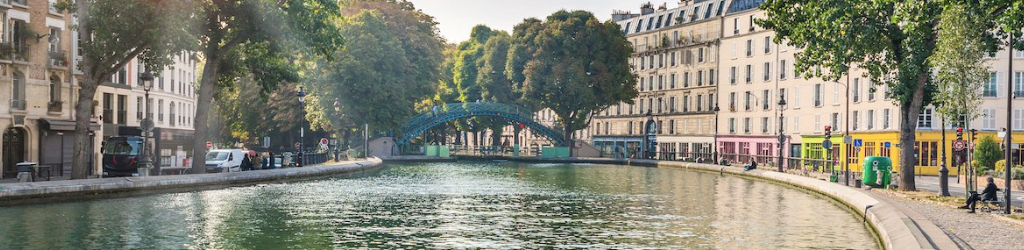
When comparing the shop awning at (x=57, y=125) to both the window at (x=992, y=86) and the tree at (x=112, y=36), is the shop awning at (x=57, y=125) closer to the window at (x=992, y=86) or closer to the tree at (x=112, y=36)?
the tree at (x=112, y=36)

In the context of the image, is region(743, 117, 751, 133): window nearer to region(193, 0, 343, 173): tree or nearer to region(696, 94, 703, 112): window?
region(696, 94, 703, 112): window

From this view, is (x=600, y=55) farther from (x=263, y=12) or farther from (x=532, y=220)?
(x=532, y=220)

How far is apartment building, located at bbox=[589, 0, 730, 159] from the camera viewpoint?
112875mm

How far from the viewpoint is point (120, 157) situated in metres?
53.3

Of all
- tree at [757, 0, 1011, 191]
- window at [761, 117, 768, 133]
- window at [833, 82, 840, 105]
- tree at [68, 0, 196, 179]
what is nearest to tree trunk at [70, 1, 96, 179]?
tree at [68, 0, 196, 179]

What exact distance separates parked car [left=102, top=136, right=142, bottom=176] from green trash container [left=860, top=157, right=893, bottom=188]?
3228 centimetres

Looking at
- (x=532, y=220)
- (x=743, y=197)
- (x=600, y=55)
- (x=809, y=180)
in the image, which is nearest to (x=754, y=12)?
(x=600, y=55)

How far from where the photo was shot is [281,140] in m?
106

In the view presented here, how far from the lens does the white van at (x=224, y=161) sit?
5994 centimetres

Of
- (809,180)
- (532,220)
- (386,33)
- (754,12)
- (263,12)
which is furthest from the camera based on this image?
(754,12)

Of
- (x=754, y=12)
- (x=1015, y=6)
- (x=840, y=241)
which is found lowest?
(x=840, y=241)

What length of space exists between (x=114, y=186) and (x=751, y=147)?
72203 mm

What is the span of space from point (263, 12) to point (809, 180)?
83.0ft

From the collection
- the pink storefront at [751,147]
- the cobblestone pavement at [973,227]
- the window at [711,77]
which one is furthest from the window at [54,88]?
the window at [711,77]
